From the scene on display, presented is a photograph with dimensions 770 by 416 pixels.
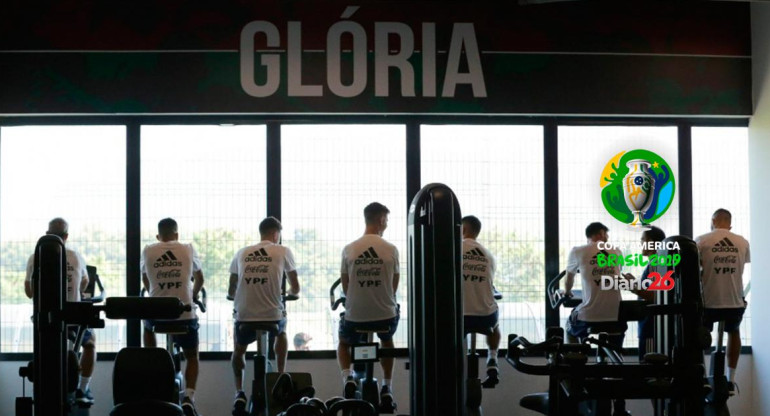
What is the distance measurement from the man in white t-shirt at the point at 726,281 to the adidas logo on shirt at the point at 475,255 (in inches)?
79.0

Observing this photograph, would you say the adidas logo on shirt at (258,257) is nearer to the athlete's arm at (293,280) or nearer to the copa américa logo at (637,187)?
the athlete's arm at (293,280)

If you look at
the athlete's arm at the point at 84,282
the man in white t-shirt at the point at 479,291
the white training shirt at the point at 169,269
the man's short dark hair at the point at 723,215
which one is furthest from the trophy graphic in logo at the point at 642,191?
the athlete's arm at the point at 84,282

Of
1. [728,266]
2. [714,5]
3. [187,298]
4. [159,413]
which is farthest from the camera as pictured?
[714,5]

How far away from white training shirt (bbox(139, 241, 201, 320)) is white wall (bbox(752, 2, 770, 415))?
17.1ft

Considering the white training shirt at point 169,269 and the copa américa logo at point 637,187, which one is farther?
the copa américa logo at point 637,187

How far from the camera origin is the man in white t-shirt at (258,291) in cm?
712

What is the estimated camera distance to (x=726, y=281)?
7.61 m

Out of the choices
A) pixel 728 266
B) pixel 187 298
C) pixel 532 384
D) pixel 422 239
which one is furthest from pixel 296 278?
pixel 728 266

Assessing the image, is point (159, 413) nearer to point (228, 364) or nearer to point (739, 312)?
point (228, 364)

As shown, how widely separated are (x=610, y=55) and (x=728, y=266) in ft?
7.32

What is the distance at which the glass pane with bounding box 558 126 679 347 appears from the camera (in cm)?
813

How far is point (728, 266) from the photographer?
7.63 metres

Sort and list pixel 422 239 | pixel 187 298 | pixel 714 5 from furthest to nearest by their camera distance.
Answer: pixel 714 5
pixel 187 298
pixel 422 239

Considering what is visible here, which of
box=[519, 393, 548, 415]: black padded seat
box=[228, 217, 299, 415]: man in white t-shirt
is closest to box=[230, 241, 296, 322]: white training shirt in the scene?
box=[228, 217, 299, 415]: man in white t-shirt
